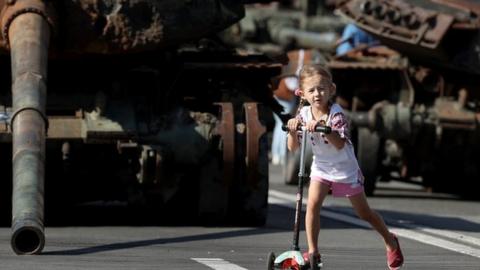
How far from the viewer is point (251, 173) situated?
14469 millimetres

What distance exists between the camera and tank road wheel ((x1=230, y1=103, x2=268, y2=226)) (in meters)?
14.4

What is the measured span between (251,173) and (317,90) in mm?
3954

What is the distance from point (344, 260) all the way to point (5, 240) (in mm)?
2623

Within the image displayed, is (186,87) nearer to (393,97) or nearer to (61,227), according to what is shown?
(61,227)

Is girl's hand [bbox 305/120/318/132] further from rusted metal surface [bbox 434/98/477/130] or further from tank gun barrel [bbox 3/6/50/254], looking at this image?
rusted metal surface [bbox 434/98/477/130]

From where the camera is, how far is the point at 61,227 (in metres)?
14.4

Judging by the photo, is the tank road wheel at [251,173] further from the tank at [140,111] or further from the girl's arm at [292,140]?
the girl's arm at [292,140]

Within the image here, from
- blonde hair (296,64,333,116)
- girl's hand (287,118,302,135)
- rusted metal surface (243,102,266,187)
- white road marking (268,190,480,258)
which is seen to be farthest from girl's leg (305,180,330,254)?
rusted metal surface (243,102,266,187)

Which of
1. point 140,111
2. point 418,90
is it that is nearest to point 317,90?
point 140,111

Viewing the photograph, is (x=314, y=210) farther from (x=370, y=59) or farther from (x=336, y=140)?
(x=370, y=59)

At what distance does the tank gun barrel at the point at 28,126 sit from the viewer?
11766mm

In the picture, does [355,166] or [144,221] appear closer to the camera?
[355,166]

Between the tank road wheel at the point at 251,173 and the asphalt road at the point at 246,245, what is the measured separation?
20cm

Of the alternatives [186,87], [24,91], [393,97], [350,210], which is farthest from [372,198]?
[24,91]
